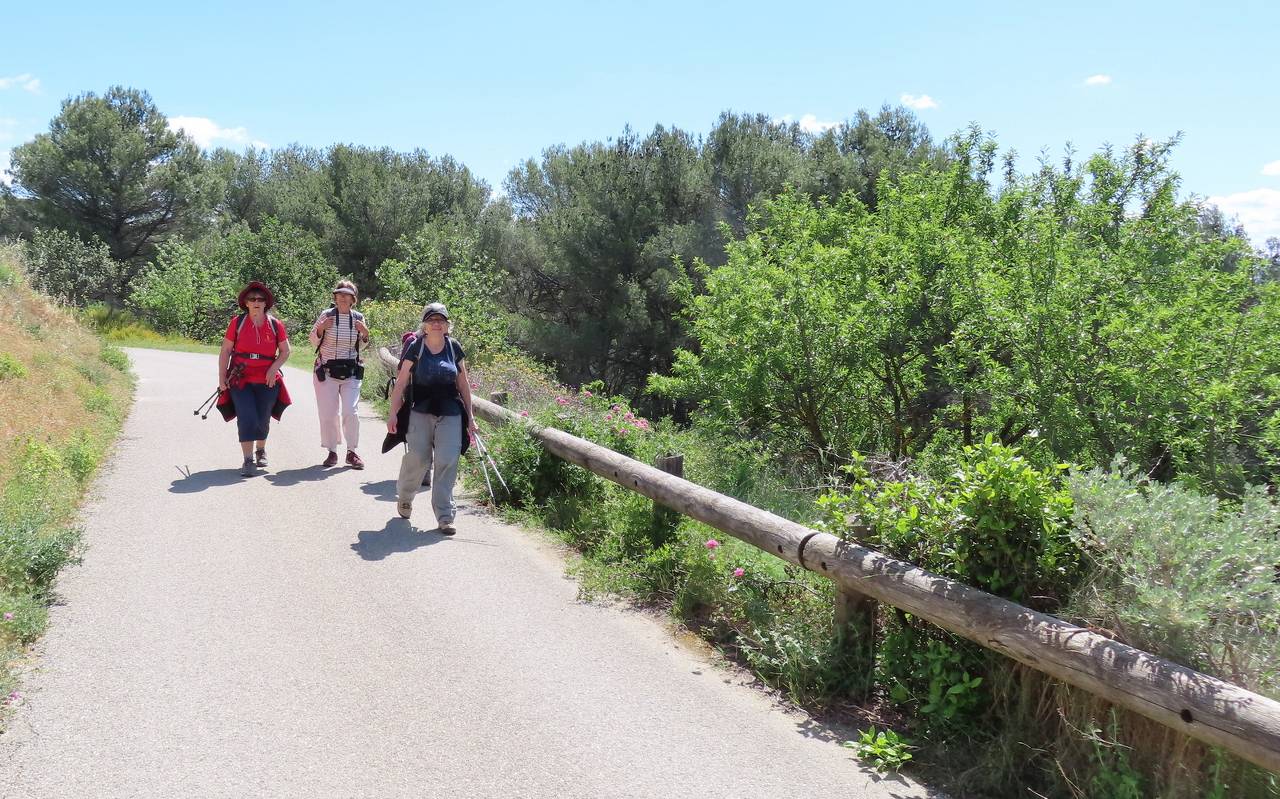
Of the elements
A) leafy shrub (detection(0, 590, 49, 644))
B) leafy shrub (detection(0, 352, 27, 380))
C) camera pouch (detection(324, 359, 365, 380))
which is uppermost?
camera pouch (detection(324, 359, 365, 380))

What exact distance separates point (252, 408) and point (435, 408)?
9.65 feet

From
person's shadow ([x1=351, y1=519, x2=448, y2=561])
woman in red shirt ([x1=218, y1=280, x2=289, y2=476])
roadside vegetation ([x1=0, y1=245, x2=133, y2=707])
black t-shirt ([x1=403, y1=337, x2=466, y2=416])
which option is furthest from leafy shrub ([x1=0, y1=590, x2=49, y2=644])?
woman in red shirt ([x1=218, y1=280, x2=289, y2=476])

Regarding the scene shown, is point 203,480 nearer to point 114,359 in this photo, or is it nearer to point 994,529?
point 994,529

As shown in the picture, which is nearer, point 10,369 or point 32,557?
point 32,557

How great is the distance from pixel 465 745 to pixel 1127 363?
7.79 m

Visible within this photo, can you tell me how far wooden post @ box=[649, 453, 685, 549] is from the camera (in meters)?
6.52

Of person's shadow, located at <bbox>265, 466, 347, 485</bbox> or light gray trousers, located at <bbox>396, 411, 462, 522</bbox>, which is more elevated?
light gray trousers, located at <bbox>396, 411, 462, 522</bbox>

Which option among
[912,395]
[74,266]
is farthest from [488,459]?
[74,266]

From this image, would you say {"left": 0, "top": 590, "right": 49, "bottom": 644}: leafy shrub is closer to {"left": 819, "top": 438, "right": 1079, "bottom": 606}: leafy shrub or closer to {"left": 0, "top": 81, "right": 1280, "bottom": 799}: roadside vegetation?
{"left": 0, "top": 81, "right": 1280, "bottom": 799}: roadside vegetation

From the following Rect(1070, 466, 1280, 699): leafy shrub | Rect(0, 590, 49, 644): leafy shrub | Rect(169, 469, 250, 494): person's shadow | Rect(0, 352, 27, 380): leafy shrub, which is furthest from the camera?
Rect(0, 352, 27, 380): leafy shrub

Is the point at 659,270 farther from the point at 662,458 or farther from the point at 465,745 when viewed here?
the point at 465,745

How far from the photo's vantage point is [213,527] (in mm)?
7207

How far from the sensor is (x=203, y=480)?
29.0 ft

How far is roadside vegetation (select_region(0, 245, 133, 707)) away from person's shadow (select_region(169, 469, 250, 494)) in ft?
2.62
